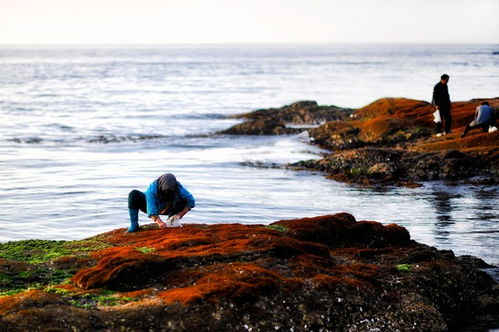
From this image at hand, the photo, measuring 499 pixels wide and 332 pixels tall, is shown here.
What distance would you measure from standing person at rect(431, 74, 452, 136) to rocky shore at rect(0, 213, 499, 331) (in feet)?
Answer: 54.8

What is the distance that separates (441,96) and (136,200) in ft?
60.6

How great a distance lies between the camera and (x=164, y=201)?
13055mm

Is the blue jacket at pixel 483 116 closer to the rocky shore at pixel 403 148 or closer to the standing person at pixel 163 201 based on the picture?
the rocky shore at pixel 403 148

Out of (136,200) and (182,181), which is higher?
(136,200)

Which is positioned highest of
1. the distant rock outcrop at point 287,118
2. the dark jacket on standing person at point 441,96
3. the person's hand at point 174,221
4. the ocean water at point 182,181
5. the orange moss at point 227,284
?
the dark jacket on standing person at point 441,96

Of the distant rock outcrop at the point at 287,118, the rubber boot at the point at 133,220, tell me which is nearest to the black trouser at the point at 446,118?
the distant rock outcrop at the point at 287,118

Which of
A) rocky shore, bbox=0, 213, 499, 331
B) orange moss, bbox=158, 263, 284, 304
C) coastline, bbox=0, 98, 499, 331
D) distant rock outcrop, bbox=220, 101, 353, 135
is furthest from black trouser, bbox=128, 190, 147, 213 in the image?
distant rock outcrop, bbox=220, 101, 353, 135

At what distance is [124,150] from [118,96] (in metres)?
45.6

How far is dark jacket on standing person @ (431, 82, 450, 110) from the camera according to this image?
27.7 metres

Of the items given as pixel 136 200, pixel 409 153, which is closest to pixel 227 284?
pixel 136 200

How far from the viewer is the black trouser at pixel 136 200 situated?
13234 millimetres

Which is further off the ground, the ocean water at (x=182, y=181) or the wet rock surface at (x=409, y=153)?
the wet rock surface at (x=409, y=153)

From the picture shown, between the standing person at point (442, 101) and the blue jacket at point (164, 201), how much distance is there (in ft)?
56.7

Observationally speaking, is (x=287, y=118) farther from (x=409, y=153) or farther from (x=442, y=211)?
(x=442, y=211)
